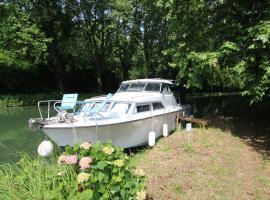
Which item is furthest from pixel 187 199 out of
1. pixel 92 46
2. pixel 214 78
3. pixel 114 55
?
pixel 114 55

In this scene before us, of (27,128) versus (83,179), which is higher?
(83,179)

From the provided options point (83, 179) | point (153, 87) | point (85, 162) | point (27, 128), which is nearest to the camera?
point (83, 179)

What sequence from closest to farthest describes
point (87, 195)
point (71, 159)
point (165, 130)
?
1. point (87, 195)
2. point (71, 159)
3. point (165, 130)

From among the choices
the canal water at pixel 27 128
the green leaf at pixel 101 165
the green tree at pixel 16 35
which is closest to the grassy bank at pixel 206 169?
the green leaf at pixel 101 165

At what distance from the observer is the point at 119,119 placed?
1051 cm

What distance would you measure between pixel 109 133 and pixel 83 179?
6001 millimetres

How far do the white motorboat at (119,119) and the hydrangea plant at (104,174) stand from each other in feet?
17.0

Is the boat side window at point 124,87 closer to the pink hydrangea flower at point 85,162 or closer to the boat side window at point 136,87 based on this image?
the boat side window at point 136,87

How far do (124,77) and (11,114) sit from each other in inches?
757

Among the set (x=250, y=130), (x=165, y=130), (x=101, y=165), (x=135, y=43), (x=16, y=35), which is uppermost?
(x=135, y=43)

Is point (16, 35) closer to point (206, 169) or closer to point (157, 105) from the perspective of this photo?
point (157, 105)

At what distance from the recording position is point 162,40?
35000mm

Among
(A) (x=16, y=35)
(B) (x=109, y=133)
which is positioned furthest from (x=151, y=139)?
(A) (x=16, y=35)

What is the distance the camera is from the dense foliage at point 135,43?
11.3m
